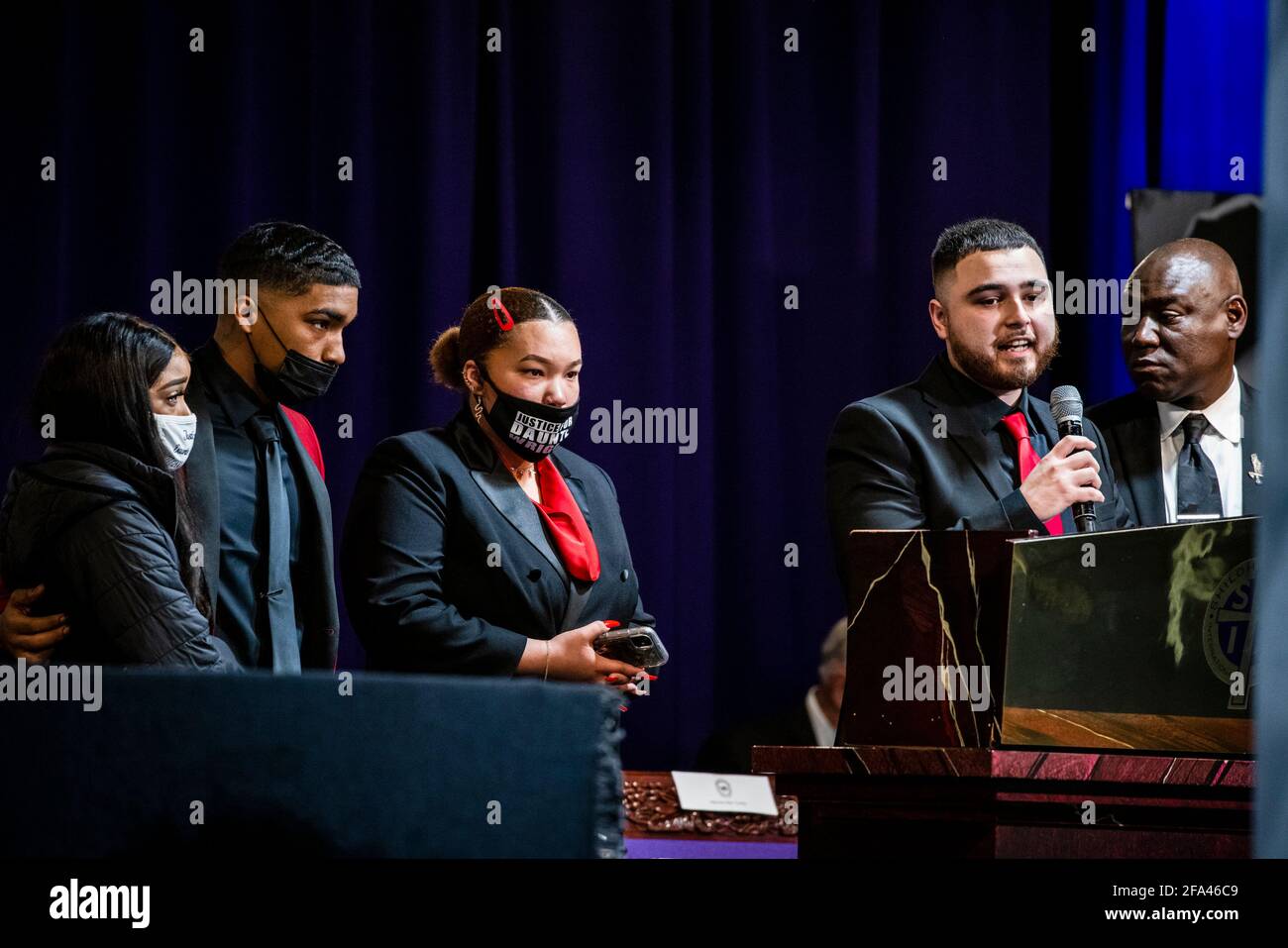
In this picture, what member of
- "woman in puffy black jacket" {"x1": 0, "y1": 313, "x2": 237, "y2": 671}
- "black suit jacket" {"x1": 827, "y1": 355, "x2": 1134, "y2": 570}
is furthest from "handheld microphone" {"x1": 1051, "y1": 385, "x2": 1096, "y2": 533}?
"woman in puffy black jacket" {"x1": 0, "y1": 313, "x2": 237, "y2": 671}

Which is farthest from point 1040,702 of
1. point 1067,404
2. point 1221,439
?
point 1221,439

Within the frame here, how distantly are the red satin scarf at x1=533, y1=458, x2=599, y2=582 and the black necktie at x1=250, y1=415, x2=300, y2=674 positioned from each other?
56 centimetres

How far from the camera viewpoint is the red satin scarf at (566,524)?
128 inches

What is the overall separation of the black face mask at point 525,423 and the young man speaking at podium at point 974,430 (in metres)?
0.61

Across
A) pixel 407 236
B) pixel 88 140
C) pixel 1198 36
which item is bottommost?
pixel 407 236

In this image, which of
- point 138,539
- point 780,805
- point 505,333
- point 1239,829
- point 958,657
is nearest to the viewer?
point 1239,829

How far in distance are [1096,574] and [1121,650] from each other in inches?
4.2

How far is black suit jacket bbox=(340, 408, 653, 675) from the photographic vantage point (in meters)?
3.08

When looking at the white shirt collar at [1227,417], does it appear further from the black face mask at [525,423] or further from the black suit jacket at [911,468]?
the black face mask at [525,423]

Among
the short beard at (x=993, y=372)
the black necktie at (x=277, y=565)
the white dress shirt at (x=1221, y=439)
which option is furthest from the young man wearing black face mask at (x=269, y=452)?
the white dress shirt at (x=1221, y=439)

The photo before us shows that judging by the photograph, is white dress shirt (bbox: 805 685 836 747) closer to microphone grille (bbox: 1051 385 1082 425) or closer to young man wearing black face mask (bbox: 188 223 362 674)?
microphone grille (bbox: 1051 385 1082 425)

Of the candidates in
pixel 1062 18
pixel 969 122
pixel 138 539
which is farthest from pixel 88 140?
pixel 1062 18
